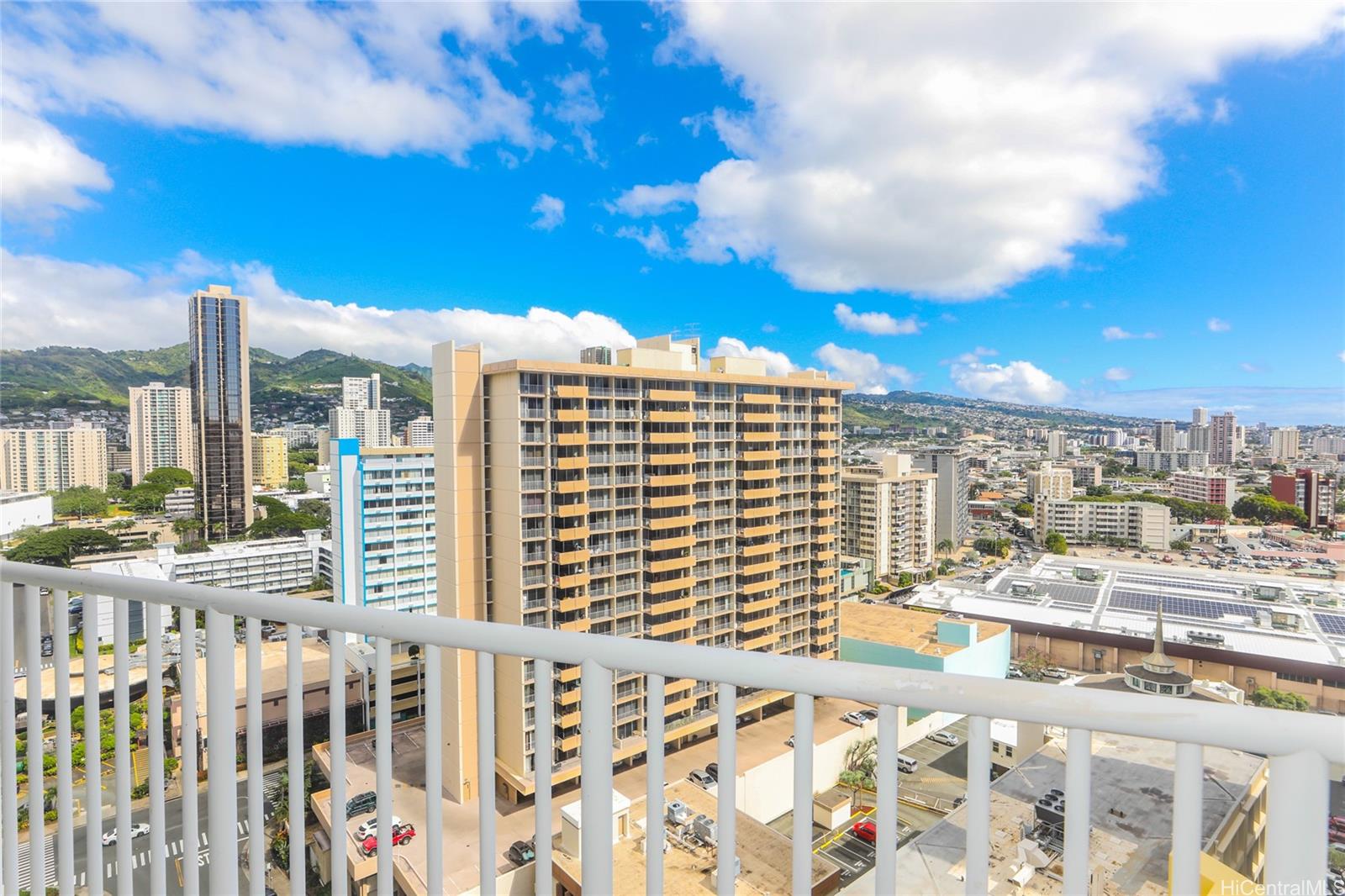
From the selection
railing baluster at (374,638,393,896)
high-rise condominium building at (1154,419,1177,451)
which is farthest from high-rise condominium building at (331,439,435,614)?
high-rise condominium building at (1154,419,1177,451)

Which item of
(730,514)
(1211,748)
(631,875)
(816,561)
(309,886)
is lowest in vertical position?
(816,561)

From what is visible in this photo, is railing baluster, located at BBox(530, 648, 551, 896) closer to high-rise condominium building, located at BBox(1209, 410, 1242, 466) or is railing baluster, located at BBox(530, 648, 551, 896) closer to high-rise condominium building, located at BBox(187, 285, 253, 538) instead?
high-rise condominium building, located at BBox(187, 285, 253, 538)

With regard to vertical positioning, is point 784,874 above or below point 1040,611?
above

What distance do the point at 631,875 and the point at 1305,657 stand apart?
1731cm

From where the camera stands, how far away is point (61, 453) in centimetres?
1800

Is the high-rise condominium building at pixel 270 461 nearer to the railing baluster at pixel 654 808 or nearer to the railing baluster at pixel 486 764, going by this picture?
the railing baluster at pixel 486 764

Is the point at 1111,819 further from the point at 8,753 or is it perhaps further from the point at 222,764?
the point at 8,753

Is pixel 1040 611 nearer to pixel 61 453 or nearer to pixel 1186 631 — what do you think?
→ pixel 1186 631

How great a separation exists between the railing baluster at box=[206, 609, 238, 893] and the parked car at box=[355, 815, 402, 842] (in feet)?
0.79

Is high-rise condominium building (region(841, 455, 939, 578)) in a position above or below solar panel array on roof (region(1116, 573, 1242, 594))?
above

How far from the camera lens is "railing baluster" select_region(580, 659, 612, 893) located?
2.20 feet

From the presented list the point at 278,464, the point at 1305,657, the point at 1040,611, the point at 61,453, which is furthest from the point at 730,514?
the point at 278,464

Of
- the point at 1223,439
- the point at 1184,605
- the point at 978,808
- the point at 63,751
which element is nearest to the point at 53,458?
the point at 63,751

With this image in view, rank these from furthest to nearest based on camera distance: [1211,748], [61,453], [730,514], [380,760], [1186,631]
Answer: [61,453] → [1186,631] → [730,514] → [380,760] → [1211,748]
